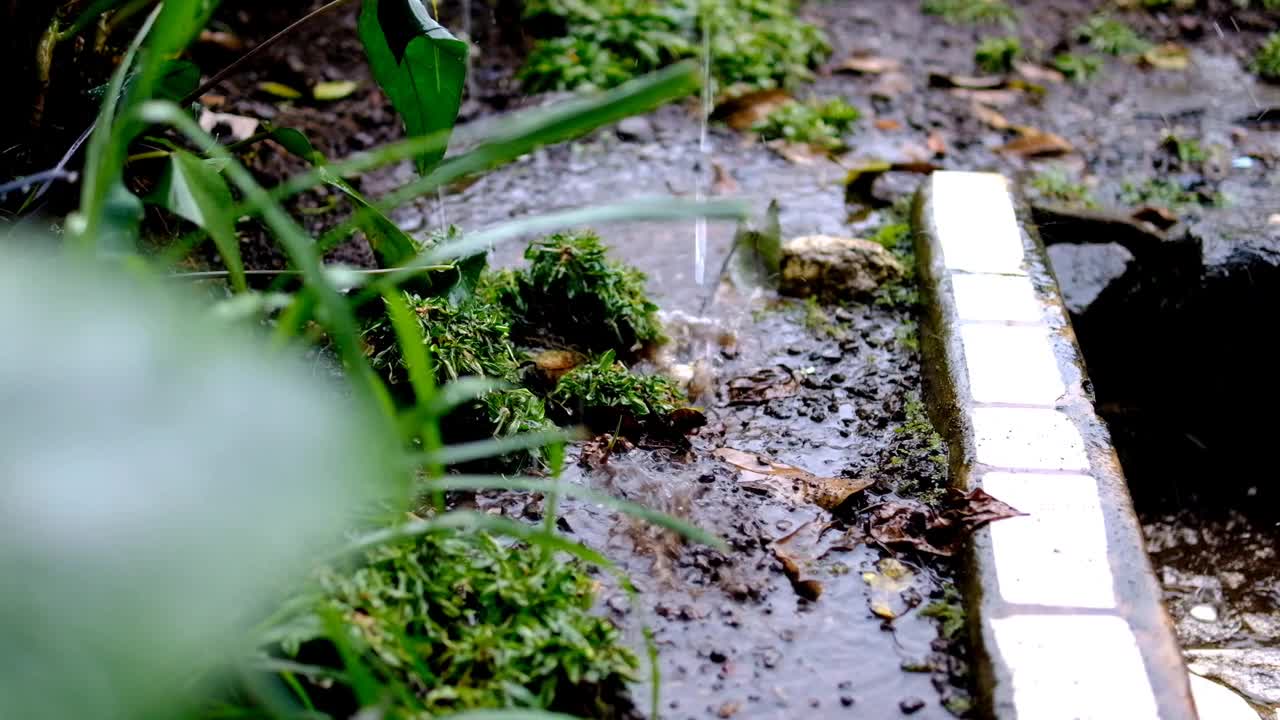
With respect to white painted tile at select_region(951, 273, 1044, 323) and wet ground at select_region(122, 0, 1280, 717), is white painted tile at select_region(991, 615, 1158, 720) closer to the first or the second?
wet ground at select_region(122, 0, 1280, 717)

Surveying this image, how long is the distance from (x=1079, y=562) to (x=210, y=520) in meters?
1.43

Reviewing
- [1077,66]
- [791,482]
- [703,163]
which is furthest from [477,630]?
[1077,66]

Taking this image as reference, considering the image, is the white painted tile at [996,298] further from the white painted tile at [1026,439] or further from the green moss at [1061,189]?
the green moss at [1061,189]

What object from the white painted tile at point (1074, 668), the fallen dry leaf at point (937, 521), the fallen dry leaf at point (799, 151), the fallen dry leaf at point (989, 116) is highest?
the fallen dry leaf at point (799, 151)

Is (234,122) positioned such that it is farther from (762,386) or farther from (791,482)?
(791,482)

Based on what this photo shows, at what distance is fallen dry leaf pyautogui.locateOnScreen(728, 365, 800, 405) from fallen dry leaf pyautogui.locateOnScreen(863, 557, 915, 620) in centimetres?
61

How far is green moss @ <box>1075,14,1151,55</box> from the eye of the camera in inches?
190

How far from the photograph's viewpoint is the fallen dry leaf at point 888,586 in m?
1.85

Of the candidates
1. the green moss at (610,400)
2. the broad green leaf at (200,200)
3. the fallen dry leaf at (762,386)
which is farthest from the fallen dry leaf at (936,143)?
the broad green leaf at (200,200)

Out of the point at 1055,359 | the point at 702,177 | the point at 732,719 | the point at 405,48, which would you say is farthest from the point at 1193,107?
the point at 732,719

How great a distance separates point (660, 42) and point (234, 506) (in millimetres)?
3589

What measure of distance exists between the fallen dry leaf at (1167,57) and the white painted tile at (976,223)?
6.57 feet

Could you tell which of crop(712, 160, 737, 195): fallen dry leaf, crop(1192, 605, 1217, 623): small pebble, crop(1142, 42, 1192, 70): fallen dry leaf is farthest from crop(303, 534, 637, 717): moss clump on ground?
crop(1142, 42, 1192, 70): fallen dry leaf

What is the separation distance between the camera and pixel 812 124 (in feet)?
13.0
